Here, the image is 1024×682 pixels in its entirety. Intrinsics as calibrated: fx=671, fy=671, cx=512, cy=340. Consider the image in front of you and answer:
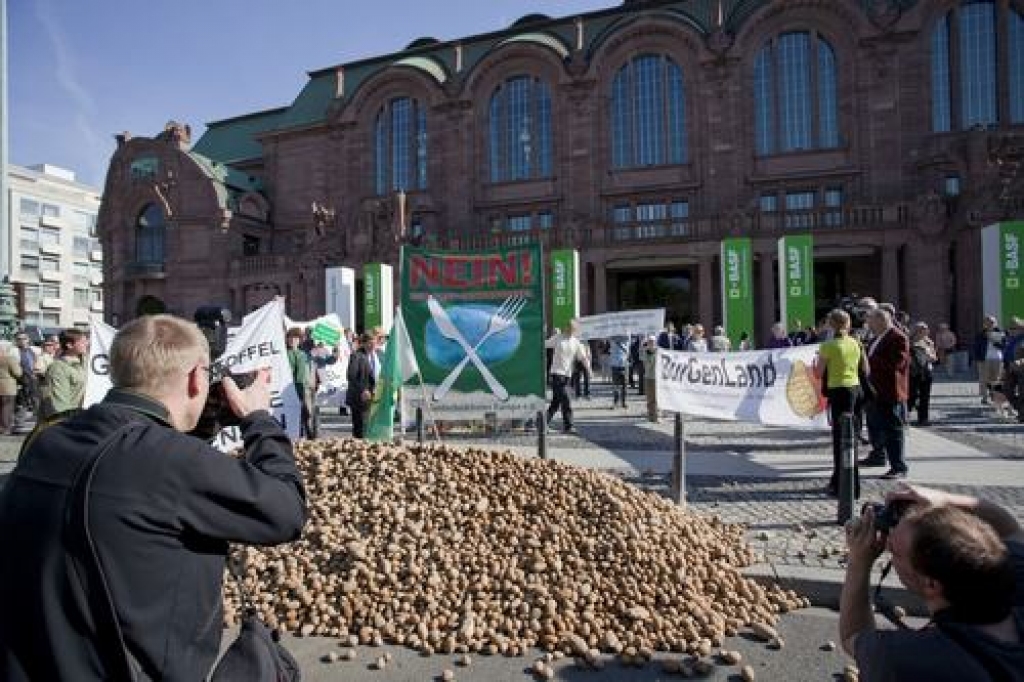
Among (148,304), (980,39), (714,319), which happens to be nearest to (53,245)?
(148,304)

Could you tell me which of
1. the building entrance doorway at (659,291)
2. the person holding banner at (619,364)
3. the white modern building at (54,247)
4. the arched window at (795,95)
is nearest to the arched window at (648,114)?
the arched window at (795,95)

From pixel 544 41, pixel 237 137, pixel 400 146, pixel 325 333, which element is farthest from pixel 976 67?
pixel 237 137

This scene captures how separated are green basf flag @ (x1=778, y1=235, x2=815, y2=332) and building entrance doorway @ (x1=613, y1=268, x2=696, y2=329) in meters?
9.94

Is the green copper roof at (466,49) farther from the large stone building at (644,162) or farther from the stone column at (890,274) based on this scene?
the stone column at (890,274)

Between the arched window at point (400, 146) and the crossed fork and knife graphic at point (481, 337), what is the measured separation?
1388 inches

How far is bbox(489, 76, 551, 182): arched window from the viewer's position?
3944cm

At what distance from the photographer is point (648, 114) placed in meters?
37.7

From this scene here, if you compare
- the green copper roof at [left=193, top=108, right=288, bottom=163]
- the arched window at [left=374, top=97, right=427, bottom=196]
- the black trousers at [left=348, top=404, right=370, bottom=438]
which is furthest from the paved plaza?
the green copper roof at [left=193, top=108, right=288, bottom=163]

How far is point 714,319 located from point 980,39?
19.8 m

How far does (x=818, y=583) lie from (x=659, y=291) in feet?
116

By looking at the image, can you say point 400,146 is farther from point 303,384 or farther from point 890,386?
point 890,386

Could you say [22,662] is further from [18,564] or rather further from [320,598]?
[320,598]

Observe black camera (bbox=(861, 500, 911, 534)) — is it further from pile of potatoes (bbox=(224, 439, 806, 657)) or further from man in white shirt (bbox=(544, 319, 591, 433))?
man in white shirt (bbox=(544, 319, 591, 433))

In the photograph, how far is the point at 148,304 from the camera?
4688 cm
